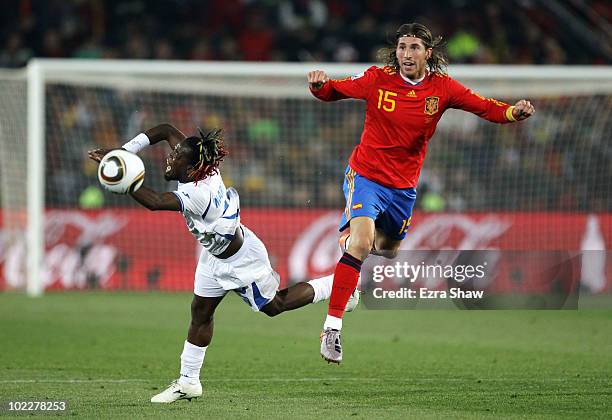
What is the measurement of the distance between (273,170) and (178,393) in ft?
34.2

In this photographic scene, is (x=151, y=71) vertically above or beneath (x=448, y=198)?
above

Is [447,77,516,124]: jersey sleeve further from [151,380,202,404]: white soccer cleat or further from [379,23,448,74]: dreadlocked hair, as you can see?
[151,380,202,404]: white soccer cleat

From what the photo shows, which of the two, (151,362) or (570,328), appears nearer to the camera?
(151,362)

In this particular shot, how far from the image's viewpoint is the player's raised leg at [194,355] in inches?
319

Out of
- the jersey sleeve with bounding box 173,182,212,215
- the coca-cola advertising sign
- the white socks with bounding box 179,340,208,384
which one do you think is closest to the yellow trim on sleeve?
the jersey sleeve with bounding box 173,182,212,215

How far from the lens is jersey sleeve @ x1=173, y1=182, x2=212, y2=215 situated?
7657 millimetres

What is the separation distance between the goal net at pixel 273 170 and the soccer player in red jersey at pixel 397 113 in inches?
314

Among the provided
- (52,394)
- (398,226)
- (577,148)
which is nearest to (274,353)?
(398,226)

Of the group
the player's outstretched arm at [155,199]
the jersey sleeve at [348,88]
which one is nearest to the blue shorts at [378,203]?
the jersey sleeve at [348,88]

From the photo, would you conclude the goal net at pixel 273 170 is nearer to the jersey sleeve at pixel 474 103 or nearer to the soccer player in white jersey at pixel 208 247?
the jersey sleeve at pixel 474 103

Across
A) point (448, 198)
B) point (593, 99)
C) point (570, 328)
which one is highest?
point (593, 99)

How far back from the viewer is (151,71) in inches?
666

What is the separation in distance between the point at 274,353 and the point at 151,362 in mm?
1373

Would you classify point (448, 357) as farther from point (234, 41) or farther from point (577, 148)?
point (234, 41)
